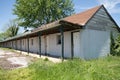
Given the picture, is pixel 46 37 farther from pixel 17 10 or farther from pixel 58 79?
pixel 17 10

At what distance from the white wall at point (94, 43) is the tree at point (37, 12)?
27032mm

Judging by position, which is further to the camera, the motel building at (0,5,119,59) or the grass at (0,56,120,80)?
the motel building at (0,5,119,59)

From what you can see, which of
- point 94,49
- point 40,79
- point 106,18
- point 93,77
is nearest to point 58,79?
point 40,79

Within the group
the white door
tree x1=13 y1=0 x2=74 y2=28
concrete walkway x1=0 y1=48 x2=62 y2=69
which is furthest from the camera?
tree x1=13 y1=0 x2=74 y2=28

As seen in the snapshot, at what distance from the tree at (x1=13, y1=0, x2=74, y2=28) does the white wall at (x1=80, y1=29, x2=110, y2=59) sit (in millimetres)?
27032

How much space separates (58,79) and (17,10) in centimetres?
3831

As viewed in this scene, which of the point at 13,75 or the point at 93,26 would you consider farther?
the point at 93,26

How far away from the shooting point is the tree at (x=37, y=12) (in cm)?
4156

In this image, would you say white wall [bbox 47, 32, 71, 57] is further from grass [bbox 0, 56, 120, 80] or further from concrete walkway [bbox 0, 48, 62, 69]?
grass [bbox 0, 56, 120, 80]

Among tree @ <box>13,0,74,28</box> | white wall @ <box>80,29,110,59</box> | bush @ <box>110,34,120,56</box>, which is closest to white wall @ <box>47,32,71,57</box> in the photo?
white wall @ <box>80,29,110,59</box>

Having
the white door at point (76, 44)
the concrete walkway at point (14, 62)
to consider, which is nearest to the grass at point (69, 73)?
the concrete walkway at point (14, 62)

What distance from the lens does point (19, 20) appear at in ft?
144

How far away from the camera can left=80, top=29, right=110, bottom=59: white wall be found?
46.0 ft

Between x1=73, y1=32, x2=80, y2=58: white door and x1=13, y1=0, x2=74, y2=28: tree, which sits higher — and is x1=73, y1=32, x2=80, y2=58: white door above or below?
below
